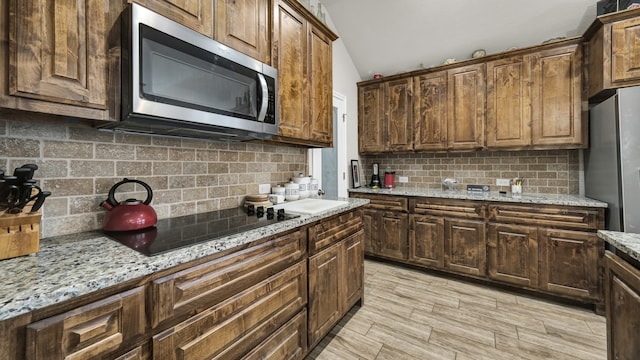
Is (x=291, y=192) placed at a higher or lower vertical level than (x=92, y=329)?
higher

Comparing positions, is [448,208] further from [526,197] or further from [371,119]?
[371,119]

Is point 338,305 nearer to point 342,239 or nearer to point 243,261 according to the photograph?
point 342,239

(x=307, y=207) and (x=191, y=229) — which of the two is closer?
(x=191, y=229)

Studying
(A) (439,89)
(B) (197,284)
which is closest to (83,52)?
(B) (197,284)

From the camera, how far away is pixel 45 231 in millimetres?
1120

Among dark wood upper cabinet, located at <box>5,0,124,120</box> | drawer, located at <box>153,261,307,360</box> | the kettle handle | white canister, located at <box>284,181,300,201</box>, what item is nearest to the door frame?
white canister, located at <box>284,181,300,201</box>

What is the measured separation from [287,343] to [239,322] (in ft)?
1.43

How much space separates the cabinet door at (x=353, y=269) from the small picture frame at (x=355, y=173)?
4.96ft

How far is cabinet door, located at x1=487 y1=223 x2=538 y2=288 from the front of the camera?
2.48m

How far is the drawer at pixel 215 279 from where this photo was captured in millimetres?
882

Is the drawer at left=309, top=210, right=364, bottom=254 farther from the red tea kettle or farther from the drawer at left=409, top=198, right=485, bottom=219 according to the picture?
the drawer at left=409, top=198, right=485, bottom=219

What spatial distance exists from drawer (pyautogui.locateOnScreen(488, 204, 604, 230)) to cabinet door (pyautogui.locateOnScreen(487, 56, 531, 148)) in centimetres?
74

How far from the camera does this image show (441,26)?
3.04m

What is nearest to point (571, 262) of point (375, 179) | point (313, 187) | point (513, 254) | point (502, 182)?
point (513, 254)
